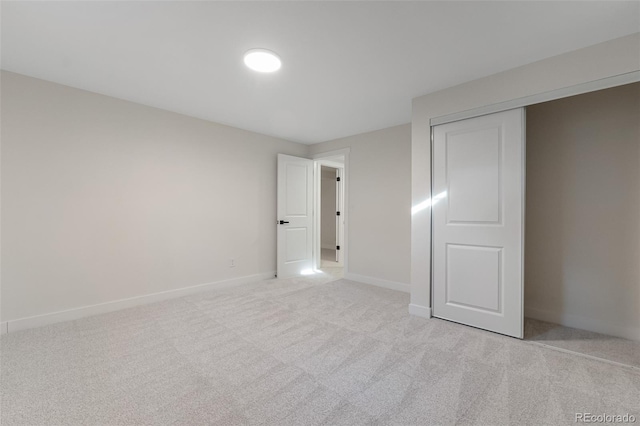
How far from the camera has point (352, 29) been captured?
1813mm

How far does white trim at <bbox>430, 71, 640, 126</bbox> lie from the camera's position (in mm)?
1891

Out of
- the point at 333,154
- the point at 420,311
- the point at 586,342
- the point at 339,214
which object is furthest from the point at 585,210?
the point at 339,214

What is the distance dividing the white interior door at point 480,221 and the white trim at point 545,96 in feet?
0.19

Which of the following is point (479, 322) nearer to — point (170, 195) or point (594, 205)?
point (594, 205)

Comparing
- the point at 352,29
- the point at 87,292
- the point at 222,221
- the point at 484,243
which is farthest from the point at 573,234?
the point at 87,292

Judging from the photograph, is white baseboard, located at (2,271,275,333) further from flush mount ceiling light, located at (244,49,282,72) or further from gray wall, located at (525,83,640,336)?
gray wall, located at (525,83,640,336)

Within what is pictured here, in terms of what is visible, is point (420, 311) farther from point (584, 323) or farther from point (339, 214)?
point (339, 214)

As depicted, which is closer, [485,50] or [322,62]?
[485,50]

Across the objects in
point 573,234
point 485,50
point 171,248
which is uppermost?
point 485,50

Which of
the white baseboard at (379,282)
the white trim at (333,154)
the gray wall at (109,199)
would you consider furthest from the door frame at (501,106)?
the gray wall at (109,199)

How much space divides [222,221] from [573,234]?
13.6 ft

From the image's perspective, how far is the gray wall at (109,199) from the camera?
2408 millimetres

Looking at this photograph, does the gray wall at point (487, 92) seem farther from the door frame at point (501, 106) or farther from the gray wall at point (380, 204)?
the gray wall at point (380, 204)

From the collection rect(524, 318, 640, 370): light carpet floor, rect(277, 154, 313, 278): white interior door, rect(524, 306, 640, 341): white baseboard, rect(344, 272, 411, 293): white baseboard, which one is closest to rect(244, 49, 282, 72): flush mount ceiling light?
rect(277, 154, 313, 278): white interior door
